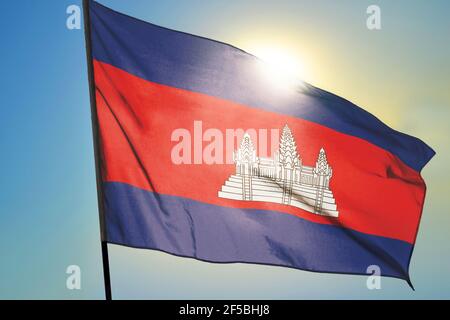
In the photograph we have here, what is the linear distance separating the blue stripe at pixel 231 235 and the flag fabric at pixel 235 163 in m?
0.01

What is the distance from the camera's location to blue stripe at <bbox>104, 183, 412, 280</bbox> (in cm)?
794

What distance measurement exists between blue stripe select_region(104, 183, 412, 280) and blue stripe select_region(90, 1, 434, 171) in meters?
1.56

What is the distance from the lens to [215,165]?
27.6ft

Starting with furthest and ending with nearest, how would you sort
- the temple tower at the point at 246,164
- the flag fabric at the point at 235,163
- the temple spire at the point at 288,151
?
the temple spire at the point at 288,151 → the temple tower at the point at 246,164 → the flag fabric at the point at 235,163

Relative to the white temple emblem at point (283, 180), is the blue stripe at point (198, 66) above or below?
above

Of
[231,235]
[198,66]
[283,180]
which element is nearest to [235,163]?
[283,180]

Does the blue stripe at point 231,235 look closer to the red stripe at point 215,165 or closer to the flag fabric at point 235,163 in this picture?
the flag fabric at point 235,163

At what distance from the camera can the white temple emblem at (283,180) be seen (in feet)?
27.7

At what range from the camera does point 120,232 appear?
786cm

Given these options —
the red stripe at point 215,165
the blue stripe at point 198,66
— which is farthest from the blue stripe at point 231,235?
the blue stripe at point 198,66

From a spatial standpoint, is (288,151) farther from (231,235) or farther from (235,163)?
(231,235)

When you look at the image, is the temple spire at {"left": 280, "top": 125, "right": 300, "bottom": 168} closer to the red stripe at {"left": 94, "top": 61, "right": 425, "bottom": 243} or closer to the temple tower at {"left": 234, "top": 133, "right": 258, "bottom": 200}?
the red stripe at {"left": 94, "top": 61, "right": 425, "bottom": 243}
